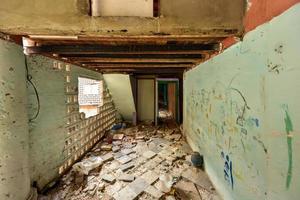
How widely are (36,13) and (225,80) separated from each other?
191cm

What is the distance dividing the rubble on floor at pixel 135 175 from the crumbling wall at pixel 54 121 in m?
0.27

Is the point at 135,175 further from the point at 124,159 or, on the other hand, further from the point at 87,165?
the point at 87,165

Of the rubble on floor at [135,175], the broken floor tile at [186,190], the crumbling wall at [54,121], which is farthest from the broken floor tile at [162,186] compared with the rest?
the crumbling wall at [54,121]

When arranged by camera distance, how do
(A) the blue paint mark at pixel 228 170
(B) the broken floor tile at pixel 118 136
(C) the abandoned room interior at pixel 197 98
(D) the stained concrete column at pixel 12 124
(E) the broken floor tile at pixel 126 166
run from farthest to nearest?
(B) the broken floor tile at pixel 118 136 → (E) the broken floor tile at pixel 126 166 → (A) the blue paint mark at pixel 228 170 → (D) the stained concrete column at pixel 12 124 → (C) the abandoned room interior at pixel 197 98

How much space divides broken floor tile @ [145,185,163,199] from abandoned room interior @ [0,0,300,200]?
1 cm

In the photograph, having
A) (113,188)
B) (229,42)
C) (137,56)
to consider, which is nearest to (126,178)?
(113,188)

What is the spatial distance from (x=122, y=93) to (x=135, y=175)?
3340 mm

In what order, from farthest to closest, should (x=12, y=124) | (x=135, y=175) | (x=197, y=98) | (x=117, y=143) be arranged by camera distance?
(x=117, y=143), (x=197, y=98), (x=135, y=175), (x=12, y=124)

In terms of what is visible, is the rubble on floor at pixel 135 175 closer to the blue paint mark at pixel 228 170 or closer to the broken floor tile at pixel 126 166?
the broken floor tile at pixel 126 166

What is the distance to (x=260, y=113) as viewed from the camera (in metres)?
1.33

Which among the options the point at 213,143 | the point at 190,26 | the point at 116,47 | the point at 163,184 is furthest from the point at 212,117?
the point at 116,47

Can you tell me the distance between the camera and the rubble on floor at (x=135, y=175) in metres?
2.49

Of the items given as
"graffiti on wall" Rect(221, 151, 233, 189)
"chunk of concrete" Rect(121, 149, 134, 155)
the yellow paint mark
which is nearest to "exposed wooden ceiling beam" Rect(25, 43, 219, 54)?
"graffiti on wall" Rect(221, 151, 233, 189)

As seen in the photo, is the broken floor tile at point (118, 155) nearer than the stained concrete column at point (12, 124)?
No
